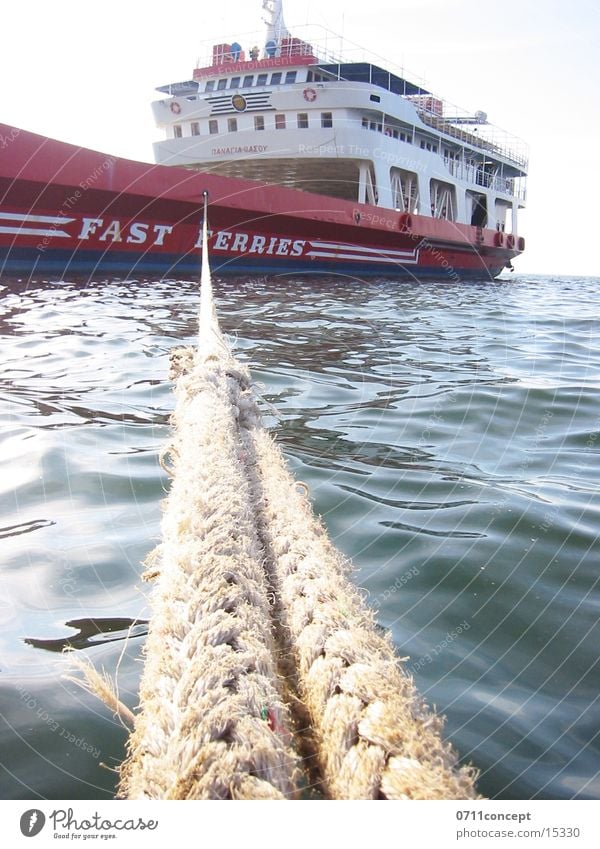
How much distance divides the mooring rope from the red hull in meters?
8.59

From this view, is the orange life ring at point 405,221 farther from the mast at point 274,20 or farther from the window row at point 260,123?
the mast at point 274,20

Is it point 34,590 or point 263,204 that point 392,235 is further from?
point 34,590

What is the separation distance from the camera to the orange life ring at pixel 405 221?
13188 millimetres

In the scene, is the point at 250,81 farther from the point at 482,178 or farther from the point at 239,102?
the point at 482,178

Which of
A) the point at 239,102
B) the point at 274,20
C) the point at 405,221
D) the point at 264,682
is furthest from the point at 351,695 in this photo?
the point at 274,20

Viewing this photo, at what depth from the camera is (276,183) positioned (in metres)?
15.8

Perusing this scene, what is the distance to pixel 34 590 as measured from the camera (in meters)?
1.95

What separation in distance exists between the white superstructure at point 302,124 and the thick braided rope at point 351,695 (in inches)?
502

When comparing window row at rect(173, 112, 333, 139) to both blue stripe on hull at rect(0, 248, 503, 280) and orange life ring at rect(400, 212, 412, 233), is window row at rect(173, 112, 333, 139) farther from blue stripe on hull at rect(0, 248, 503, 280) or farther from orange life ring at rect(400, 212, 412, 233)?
blue stripe on hull at rect(0, 248, 503, 280)

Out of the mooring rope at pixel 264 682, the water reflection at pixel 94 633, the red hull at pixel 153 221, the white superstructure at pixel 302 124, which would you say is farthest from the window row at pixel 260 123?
the mooring rope at pixel 264 682

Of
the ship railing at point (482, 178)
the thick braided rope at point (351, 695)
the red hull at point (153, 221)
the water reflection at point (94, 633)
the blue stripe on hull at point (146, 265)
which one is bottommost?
the water reflection at point (94, 633)
